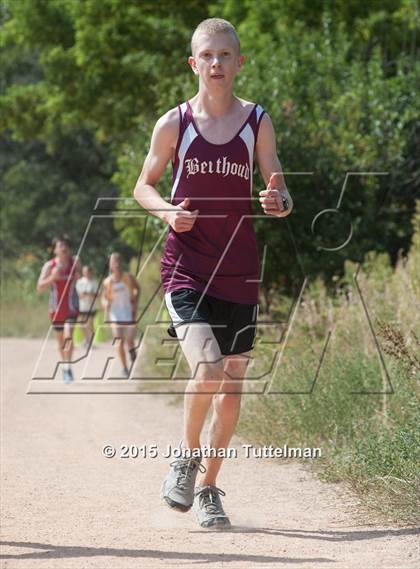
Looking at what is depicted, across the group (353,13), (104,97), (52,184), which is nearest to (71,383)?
(353,13)

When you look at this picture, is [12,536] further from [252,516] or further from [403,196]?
[403,196]

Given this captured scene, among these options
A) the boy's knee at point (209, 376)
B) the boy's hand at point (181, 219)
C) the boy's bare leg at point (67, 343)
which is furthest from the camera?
the boy's bare leg at point (67, 343)

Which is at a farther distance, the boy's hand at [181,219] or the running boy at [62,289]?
the running boy at [62,289]

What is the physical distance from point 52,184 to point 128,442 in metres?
32.0

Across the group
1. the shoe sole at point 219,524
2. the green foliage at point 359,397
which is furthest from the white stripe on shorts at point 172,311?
the green foliage at point 359,397

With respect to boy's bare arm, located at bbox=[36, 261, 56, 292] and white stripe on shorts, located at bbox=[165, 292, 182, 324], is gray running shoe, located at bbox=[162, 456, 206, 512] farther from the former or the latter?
boy's bare arm, located at bbox=[36, 261, 56, 292]

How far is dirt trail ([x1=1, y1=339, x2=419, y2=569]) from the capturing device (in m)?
5.86

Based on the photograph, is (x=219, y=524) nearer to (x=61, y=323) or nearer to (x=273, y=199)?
(x=273, y=199)

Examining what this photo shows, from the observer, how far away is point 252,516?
279 inches

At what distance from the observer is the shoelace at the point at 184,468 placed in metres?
6.65

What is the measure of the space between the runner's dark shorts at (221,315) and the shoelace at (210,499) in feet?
2.59

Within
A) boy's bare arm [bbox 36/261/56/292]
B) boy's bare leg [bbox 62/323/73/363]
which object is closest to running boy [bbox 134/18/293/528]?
boy's bare leg [bbox 62/323/73/363]
